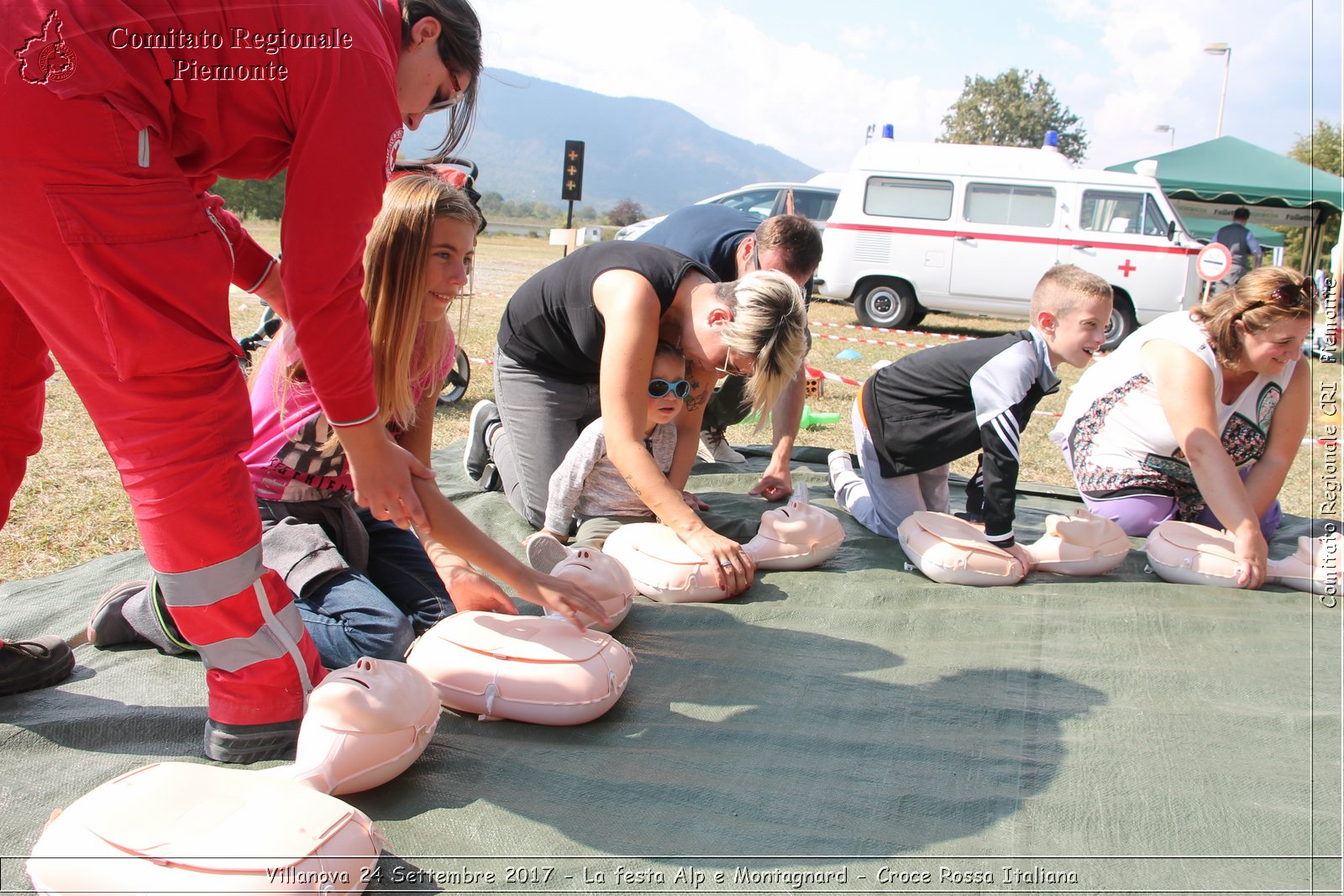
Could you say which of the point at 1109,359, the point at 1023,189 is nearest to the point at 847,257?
the point at 1023,189

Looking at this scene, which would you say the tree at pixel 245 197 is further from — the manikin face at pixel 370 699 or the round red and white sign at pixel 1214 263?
the manikin face at pixel 370 699

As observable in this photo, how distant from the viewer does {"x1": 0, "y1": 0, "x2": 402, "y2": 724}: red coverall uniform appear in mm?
1232

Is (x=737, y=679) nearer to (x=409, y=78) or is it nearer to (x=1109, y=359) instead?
(x=409, y=78)

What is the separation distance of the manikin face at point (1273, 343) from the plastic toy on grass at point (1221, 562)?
0.50 m

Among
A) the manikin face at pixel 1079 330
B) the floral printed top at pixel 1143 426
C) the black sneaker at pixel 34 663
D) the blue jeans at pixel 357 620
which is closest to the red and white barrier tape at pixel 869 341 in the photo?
the floral printed top at pixel 1143 426

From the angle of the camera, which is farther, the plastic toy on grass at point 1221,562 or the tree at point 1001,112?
the tree at point 1001,112

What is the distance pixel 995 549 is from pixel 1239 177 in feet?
46.5

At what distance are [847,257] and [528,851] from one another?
9.46 m

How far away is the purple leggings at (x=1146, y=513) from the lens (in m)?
2.94

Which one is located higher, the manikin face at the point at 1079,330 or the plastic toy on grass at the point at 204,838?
the manikin face at the point at 1079,330

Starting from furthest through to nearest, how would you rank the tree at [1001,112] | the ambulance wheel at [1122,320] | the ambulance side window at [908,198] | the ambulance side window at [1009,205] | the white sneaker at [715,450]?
the tree at [1001,112]
the ambulance side window at [908,198]
the ambulance side window at [1009,205]
the ambulance wheel at [1122,320]
the white sneaker at [715,450]

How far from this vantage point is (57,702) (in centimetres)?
171

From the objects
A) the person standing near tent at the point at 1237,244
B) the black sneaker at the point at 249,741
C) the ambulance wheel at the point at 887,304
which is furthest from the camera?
the person standing near tent at the point at 1237,244

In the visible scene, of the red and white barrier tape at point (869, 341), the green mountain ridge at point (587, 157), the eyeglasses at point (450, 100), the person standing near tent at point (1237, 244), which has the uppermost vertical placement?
the green mountain ridge at point (587, 157)
